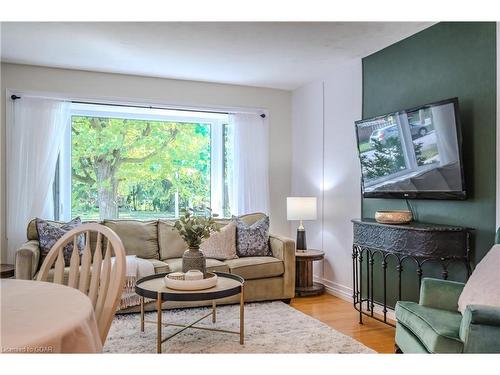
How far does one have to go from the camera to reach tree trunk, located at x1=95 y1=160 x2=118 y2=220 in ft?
17.2

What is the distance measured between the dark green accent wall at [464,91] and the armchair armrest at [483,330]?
1.14m

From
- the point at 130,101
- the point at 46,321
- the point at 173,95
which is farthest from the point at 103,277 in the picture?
the point at 173,95

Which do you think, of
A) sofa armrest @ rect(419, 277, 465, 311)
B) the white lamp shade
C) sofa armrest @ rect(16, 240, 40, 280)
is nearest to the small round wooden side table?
the white lamp shade

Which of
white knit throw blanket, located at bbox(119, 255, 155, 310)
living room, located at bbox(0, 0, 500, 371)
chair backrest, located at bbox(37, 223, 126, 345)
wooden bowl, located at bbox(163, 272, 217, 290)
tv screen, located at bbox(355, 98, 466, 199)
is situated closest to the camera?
chair backrest, located at bbox(37, 223, 126, 345)

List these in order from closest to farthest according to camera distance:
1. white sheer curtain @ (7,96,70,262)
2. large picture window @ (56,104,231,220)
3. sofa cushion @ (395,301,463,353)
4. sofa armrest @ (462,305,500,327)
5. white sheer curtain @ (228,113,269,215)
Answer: sofa armrest @ (462,305,500,327) → sofa cushion @ (395,301,463,353) → white sheer curtain @ (7,96,70,262) → large picture window @ (56,104,231,220) → white sheer curtain @ (228,113,269,215)

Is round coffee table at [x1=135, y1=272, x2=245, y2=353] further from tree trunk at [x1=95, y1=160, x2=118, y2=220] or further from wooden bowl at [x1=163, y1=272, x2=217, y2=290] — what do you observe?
tree trunk at [x1=95, y1=160, x2=118, y2=220]

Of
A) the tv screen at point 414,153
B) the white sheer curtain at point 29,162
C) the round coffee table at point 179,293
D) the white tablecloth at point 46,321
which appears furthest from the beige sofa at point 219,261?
the white tablecloth at point 46,321

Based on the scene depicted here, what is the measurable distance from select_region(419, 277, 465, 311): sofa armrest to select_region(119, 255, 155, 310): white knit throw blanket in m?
2.34

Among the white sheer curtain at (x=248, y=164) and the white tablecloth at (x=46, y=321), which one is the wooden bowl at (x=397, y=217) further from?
the white tablecloth at (x=46, y=321)

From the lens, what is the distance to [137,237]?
4.58 metres

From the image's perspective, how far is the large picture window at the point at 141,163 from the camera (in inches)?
203

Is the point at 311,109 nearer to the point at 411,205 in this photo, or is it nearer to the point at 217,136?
the point at 217,136

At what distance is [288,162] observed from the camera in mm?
5910
